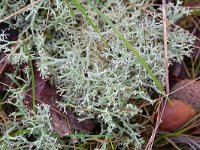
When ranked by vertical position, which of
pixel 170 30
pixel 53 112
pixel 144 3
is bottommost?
pixel 53 112

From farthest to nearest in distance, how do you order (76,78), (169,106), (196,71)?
1. (196,71)
2. (169,106)
3. (76,78)

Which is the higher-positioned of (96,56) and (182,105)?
(96,56)

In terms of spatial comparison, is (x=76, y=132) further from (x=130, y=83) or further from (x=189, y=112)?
(x=189, y=112)

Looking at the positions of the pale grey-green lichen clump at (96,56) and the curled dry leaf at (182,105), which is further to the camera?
the curled dry leaf at (182,105)

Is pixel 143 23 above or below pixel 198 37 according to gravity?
above

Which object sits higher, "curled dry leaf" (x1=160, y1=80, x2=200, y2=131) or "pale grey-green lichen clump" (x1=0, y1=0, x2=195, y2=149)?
"pale grey-green lichen clump" (x1=0, y1=0, x2=195, y2=149)

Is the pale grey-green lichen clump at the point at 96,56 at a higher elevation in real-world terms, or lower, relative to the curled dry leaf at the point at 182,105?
higher

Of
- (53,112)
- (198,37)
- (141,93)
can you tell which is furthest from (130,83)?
(198,37)

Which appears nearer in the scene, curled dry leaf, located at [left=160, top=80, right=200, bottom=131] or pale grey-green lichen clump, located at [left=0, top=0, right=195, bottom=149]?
pale grey-green lichen clump, located at [left=0, top=0, right=195, bottom=149]
